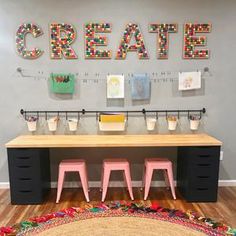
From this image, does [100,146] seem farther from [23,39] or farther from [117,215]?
[23,39]

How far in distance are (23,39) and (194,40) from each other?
2.06 meters

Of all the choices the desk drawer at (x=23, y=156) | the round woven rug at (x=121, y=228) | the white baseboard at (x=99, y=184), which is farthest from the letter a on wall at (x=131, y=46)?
the round woven rug at (x=121, y=228)

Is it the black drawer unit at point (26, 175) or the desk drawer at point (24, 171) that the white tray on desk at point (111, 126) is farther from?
the desk drawer at point (24, 171)

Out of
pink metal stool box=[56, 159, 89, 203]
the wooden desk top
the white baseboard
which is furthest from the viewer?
the white baseboard

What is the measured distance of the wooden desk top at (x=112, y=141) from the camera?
8.87 feet

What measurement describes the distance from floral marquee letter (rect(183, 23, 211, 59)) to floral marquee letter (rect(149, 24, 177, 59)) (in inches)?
6.6

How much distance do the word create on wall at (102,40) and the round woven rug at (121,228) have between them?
1.85 meters

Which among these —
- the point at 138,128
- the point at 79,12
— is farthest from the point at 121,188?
the point at 79,12

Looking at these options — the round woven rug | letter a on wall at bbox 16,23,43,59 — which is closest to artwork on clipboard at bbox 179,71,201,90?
the round woven rug

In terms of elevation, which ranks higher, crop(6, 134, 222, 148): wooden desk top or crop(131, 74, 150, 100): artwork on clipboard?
crop(131, 74, 150, 100): artwork on clipboard

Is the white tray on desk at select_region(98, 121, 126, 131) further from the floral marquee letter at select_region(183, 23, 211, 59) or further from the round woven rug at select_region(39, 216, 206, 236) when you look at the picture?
the floral marquee letter at select_region(183, 23, 211, 59)

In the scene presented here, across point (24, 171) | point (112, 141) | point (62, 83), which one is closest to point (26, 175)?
point (24, 171)

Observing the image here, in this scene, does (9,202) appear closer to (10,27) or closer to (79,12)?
(10,27)

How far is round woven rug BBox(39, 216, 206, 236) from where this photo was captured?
2.24 meters
